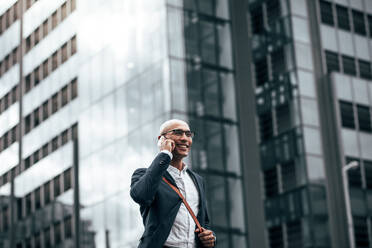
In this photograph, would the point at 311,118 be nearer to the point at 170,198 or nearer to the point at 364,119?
the point at 364,119

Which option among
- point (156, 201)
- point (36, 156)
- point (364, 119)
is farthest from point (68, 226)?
point (156, 201)

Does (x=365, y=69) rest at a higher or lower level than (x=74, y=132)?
higher

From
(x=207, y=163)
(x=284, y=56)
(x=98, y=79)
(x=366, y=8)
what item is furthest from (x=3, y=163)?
(x=366, y=8)

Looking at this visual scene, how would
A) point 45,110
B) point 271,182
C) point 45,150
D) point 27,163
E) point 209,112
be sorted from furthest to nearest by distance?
point 27,163
point 45,110
point 45,150
point 271,182
point 209,112

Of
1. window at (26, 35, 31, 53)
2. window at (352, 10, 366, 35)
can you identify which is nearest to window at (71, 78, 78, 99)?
window at (26, 35, 31, 53)

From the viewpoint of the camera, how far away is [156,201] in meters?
4.70

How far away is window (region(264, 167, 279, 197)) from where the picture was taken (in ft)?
121

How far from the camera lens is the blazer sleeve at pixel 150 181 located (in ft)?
14.9

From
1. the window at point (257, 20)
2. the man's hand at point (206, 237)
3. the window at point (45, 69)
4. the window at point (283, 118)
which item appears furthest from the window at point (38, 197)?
the man's hand at point (206, 237)

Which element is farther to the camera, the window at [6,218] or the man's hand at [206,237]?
the window at [6,218]

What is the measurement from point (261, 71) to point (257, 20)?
2.93m

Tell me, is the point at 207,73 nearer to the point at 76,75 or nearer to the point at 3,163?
the point at 76,75

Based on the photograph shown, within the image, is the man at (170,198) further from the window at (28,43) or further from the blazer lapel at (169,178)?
the window at (28,43)

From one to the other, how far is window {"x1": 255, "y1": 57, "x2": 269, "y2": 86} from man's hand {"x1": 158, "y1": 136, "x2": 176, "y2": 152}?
33.7 m
